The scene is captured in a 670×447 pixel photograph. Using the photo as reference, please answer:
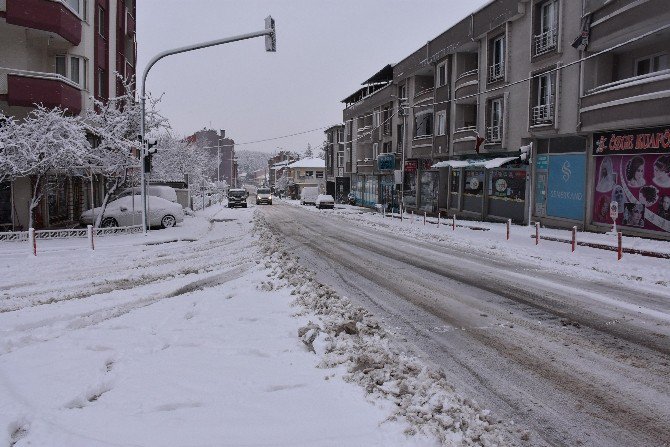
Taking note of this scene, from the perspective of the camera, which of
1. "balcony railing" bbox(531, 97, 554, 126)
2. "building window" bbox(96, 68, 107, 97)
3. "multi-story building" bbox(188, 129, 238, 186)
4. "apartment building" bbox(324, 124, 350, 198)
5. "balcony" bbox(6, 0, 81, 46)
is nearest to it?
"balcony" bbox(6, 0, 81, 46)

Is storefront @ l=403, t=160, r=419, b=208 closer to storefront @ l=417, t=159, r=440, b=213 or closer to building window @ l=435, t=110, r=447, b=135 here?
storefront @ l=417, t=159, r=440, b=213

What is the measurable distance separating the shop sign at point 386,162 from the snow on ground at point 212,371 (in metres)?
35.7

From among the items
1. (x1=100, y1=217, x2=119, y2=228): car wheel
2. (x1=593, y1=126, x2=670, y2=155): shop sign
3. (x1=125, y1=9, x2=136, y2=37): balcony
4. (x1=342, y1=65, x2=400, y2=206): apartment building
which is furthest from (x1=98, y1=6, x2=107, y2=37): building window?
(x1=342, y1=65, x2=400, y2=206): apartment building

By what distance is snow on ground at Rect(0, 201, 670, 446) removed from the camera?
3.74m

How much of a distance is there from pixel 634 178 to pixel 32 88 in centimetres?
2291

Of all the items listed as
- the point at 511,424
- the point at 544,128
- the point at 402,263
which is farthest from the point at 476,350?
the point at 544,128

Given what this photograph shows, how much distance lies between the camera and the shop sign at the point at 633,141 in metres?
17.0

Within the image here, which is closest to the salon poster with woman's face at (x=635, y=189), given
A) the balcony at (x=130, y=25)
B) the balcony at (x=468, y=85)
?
the balcony at (x=468, y=85)

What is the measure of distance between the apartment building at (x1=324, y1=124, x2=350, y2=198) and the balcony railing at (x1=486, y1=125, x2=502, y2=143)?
3956cm

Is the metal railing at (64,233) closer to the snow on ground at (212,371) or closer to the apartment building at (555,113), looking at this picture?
the snow on ground at (212,371)

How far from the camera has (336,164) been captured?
2975 inches

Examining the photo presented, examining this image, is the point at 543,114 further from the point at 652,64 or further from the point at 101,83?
the point at 101,83

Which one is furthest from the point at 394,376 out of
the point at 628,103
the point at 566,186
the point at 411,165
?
the point at 411,165

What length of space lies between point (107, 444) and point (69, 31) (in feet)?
70.1
